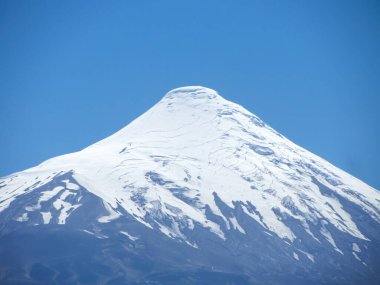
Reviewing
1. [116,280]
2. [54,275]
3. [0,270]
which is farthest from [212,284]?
[0,270]

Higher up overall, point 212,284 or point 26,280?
point 212,284

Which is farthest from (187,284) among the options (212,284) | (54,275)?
(54,275)

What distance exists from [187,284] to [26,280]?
136ft

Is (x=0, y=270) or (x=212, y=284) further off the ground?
(x=212, y=284)

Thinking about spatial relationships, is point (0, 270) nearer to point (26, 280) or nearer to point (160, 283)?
point (26, 280)

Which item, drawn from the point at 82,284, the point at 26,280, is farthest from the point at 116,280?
the point at 26,280

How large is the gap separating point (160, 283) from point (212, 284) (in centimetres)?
1365

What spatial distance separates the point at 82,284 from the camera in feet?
643

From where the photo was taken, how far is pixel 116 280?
7854 inches

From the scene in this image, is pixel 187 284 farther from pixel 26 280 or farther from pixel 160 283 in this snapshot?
pixel 26 280

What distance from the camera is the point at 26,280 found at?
195 metres

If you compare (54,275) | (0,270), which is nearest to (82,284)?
(54,275)

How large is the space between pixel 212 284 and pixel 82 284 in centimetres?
3382

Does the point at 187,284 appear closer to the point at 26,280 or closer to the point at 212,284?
the point at 212,284
